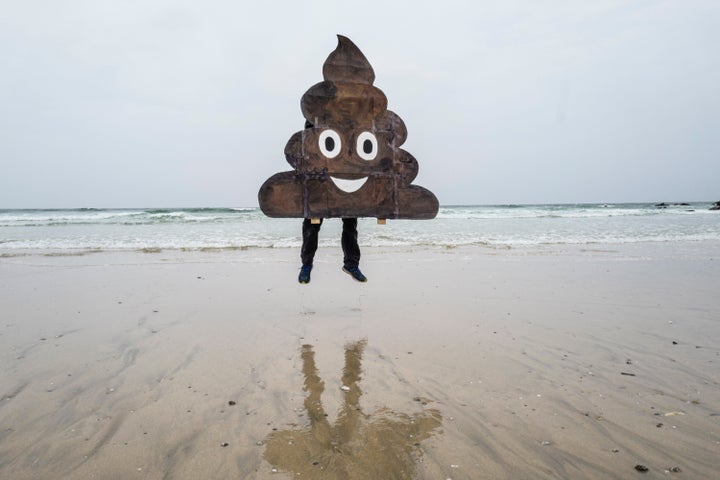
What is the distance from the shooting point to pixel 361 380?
3.60 m

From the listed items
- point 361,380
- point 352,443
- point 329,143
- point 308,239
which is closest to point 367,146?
point 329,143

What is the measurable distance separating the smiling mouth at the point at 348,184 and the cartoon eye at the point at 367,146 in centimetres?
23

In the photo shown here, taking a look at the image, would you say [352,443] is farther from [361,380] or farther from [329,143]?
[329,143]

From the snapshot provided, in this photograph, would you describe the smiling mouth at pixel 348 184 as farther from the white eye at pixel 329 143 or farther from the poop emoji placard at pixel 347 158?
the white eye at pixel 329 143

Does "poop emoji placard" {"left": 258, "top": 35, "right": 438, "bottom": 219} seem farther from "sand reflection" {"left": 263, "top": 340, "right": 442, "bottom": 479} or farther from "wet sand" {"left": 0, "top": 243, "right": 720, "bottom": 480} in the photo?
"sand reflection" {"left": 263, "top": 340, "right": 442, "bottom": 479}

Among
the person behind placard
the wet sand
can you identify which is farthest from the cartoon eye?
the wet sand

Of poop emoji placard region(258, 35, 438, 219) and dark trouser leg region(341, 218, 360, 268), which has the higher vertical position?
poop emoji placard region(258, 35, 438, 219)

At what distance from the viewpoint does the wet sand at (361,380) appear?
2512 millimetres

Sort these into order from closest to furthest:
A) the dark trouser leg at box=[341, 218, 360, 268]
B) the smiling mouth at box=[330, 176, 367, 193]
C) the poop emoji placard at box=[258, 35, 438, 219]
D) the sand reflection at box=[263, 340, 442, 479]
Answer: the sand reflection at box=[263, 340, 442, 479] → the poop emoji placard at box=[258, 35, 438, 219] → the smiling mouth at box=[330, 176, 367, 193] → the dark trouser leg at box=[341, 218, 360, 268]

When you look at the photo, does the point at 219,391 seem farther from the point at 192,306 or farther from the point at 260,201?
the point at 192,306

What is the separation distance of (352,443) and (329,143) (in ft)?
8.85

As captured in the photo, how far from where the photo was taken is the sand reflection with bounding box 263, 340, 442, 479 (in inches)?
94.7

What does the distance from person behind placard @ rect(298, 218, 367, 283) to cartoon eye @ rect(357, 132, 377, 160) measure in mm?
815

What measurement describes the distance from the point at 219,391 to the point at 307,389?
68 centimetres
